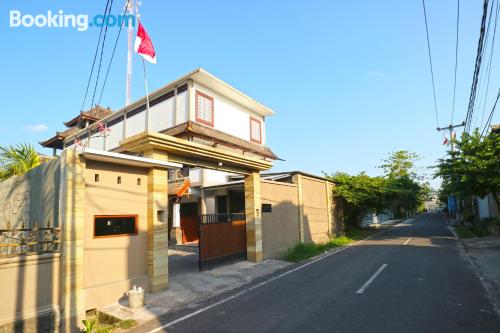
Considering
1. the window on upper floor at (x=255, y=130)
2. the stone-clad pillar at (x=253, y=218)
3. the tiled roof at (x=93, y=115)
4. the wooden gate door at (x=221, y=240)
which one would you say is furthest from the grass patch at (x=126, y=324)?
the tiled roof at (x=93, y=115)

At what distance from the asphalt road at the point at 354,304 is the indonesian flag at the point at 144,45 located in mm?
8106

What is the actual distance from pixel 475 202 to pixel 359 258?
2416 centimetres

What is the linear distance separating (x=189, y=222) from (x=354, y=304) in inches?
647

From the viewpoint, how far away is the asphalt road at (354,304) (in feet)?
20.2

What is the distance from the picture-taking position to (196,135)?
714 inches

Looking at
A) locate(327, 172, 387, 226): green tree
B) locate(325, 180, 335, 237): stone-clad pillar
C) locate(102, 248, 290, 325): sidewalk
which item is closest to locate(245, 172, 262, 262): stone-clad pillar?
locate(102, 248, 290, 325): sidewalk

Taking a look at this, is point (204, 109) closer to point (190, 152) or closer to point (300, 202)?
point (300, 202)

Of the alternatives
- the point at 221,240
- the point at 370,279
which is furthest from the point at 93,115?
the point at 370,279

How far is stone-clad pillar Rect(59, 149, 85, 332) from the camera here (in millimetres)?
7012

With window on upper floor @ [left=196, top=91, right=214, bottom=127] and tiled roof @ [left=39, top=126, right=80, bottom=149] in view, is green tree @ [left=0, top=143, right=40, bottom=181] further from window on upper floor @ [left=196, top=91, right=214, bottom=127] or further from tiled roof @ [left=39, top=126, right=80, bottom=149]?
tiled roof @ [left=39, top=126, right=80, bottom=149]

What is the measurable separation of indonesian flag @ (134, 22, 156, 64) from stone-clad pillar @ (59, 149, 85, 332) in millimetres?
4502

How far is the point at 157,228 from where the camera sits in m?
9.19

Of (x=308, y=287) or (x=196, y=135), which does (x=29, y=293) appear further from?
(x=196, y=135)

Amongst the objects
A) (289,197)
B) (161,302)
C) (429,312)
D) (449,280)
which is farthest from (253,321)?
(289,197)
